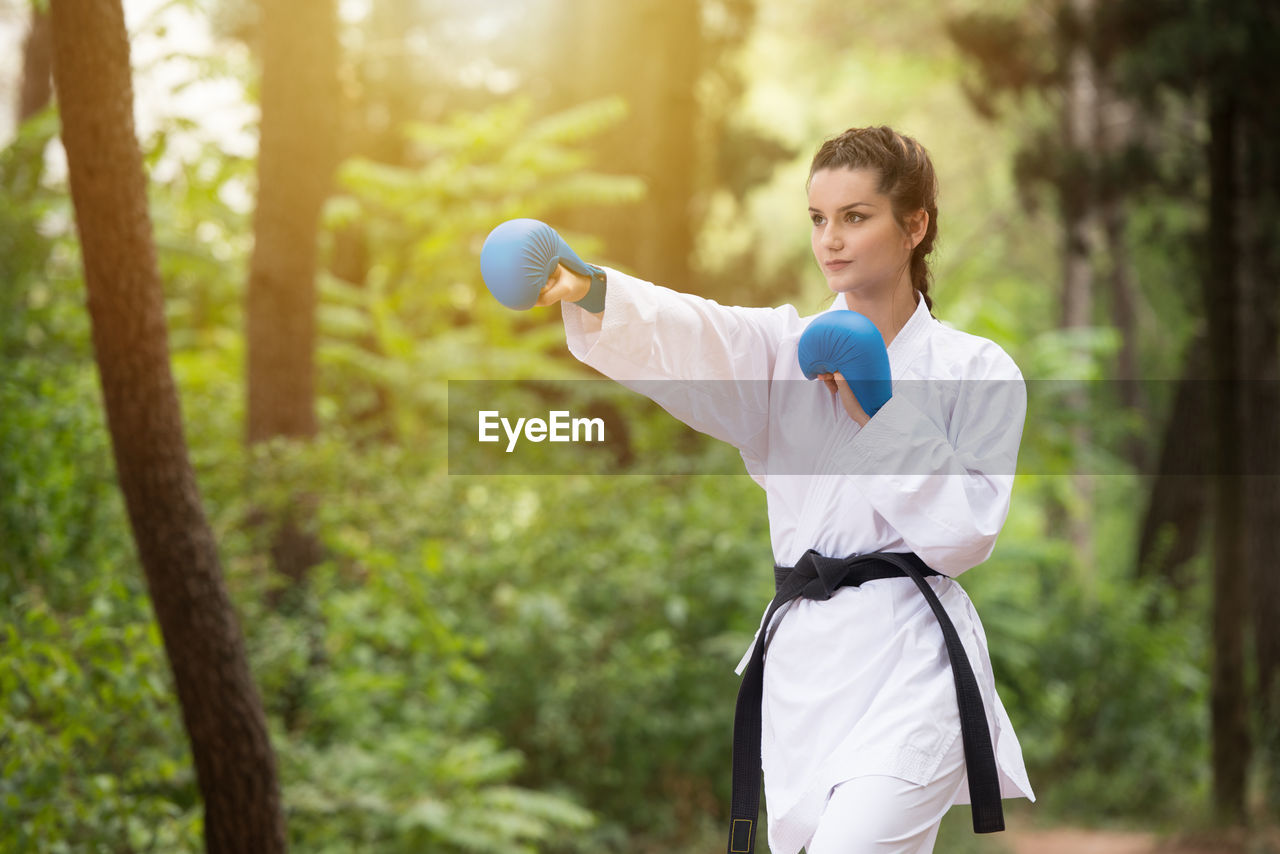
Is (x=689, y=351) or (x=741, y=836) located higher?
(x=689, y=351)

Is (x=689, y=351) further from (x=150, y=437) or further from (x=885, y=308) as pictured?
(x=150, y=437)

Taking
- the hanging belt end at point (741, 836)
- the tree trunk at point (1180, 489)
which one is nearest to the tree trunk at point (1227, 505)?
the tree trunk at point (1180, 489)

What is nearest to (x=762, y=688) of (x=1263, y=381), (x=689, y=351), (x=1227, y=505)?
(x=689, y=351)

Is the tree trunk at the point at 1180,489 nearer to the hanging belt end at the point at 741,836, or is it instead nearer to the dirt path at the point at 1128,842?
the dirt path at the point at 1128,842

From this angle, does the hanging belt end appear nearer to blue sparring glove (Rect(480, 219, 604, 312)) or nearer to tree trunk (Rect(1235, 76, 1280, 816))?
blue sparring glove (Rect(480, 219, 604, 312))

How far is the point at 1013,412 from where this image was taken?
2.22m

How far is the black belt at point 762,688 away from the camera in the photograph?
2178 millimetres

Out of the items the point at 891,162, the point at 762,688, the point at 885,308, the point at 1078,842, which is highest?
the point at 891,162

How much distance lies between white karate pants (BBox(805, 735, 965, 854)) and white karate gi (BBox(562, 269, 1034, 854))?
26 millimetres

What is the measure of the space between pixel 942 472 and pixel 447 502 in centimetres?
403

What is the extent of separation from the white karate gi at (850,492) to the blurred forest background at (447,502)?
1715mm

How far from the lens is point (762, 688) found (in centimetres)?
247

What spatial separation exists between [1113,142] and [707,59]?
501 centimetres

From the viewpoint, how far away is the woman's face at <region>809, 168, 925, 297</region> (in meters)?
2.28
